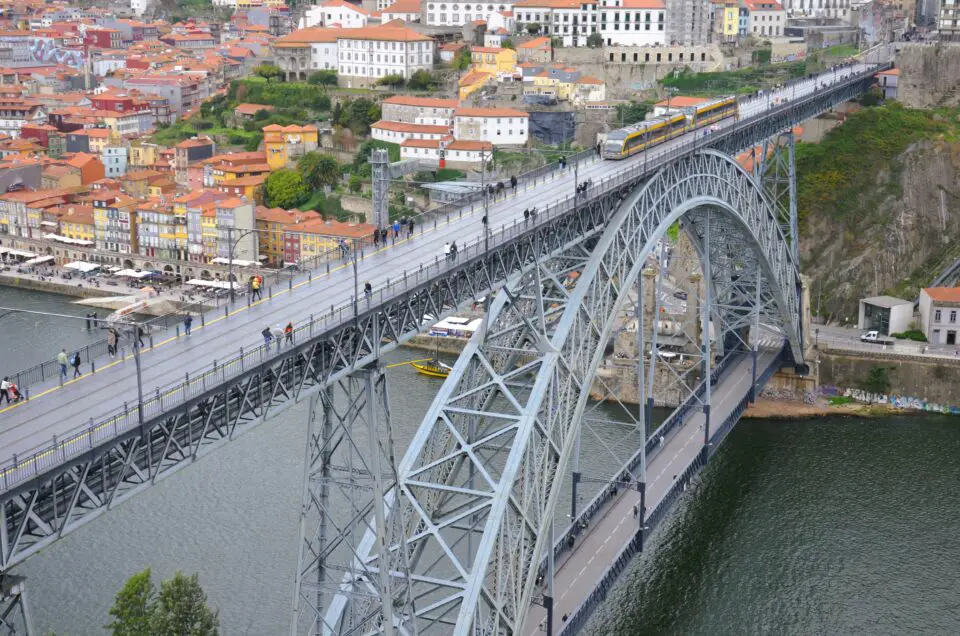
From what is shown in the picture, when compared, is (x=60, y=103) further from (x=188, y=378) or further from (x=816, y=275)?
(x=188, y=378)

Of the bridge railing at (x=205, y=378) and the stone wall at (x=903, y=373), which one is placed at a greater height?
the bridge railing at (x=205, y=378)

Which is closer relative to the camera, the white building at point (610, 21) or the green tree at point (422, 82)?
the green tree at point (422, 82)

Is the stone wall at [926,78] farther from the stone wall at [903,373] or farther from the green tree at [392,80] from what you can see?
the green tree at [392,80]

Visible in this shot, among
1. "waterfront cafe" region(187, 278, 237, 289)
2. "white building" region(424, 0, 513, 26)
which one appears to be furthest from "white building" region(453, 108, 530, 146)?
"white building" region(424, 0, 513, 26)

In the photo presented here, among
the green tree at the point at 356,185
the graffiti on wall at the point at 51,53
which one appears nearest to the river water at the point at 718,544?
the green tree at the point at 356,185

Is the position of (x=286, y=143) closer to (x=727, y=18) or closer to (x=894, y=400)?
(x=727, y=18)

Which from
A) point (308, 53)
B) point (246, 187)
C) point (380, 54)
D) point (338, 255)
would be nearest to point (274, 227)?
point (246, 187)

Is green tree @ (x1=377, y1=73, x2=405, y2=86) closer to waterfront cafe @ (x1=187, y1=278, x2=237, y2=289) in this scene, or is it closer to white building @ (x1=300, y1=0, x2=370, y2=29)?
white building @ (x1=300, y1=0, x2=370, y2=29)
